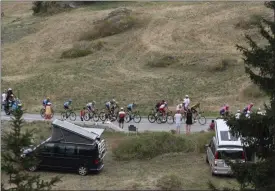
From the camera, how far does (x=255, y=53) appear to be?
1293cm

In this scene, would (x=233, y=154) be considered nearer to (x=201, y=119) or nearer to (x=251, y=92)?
(x=201, y=119)

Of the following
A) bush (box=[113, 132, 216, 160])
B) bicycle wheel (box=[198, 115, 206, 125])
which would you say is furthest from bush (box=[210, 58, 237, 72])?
bush (box=[113, 132, 216, 160])

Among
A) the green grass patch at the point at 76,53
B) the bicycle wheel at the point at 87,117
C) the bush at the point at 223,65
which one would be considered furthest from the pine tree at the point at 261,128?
the green grass patch at the point at 76,53

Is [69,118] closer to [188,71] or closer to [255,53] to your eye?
[188,71]

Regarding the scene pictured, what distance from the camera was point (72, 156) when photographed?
23328 millimetres

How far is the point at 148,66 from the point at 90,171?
92.3 ft

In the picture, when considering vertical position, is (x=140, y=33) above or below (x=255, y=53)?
above

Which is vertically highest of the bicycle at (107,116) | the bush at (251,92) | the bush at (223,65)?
the bush at (223,65)

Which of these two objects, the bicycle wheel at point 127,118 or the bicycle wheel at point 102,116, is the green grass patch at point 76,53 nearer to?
the bicycle wheel at point 102,116

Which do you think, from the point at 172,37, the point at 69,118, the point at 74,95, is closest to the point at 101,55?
the point at 172,37

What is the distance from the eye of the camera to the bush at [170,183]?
20750 mm

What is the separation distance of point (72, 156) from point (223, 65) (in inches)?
1087

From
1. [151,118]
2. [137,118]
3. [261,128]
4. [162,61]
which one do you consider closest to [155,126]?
[151,118]

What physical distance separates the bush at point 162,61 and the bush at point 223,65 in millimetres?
4458
